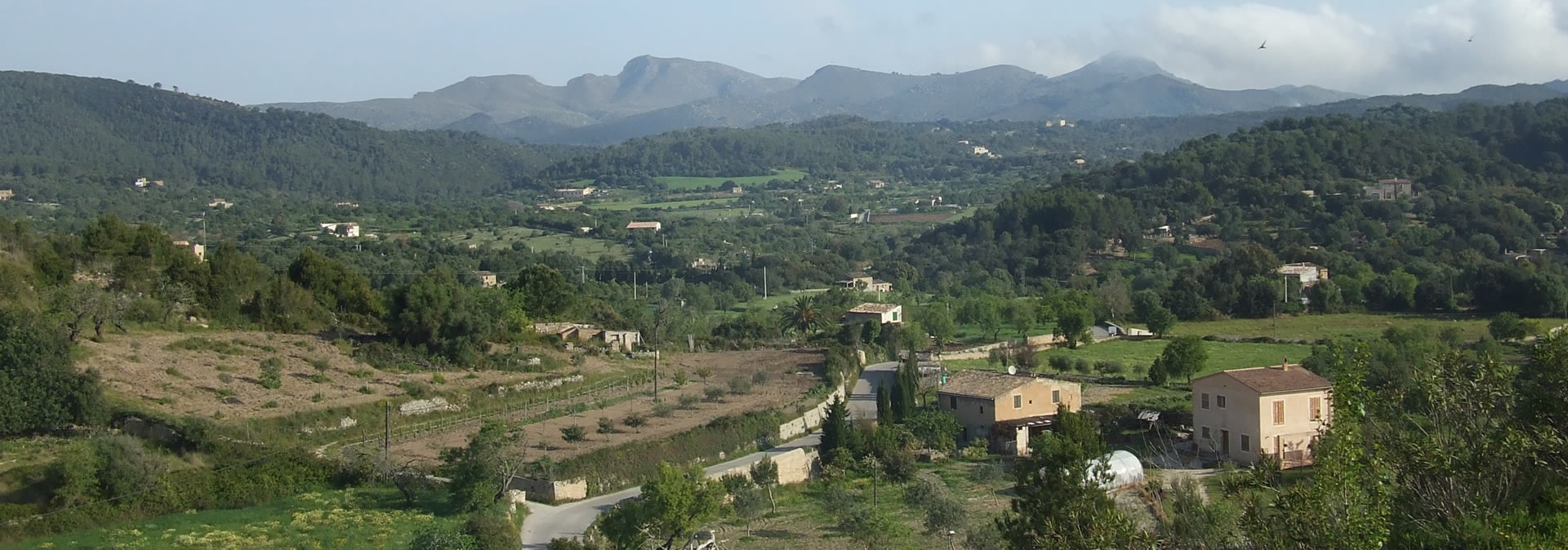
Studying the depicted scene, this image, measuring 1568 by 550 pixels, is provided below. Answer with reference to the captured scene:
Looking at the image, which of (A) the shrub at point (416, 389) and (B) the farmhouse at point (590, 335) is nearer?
(A) the shrub at point (416, 389)

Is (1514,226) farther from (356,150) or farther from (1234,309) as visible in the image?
(356,150)

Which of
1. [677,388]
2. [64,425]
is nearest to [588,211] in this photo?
[677,388]

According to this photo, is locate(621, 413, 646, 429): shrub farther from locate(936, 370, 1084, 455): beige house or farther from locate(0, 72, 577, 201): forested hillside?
locate(0, 72, 577, 201): forested hillside

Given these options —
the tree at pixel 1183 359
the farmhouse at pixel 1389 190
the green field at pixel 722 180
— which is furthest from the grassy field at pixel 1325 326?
the green field at pixel 722 180

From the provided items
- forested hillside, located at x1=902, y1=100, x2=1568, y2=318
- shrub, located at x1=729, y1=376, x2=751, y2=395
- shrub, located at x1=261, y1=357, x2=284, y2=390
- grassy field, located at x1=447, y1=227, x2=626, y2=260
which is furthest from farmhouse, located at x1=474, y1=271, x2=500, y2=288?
shrub, located at x1=261, y1=357, x2=284, y2=390

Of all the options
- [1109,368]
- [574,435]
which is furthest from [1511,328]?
[574,435]

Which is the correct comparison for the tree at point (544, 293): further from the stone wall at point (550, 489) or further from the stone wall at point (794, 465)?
the stone wall at point (550, 489)
